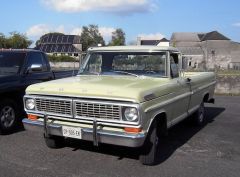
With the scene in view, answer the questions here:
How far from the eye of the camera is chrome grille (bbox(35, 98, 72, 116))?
5668 millimetres

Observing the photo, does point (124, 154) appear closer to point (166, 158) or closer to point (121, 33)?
point (166, 158)

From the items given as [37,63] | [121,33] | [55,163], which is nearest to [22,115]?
[37,63]

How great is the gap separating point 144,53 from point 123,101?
2.03m

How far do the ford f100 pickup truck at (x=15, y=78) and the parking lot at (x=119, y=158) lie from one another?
0.39 m

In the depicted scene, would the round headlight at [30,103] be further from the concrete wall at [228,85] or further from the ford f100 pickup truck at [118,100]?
the concrete wall at [228,85]

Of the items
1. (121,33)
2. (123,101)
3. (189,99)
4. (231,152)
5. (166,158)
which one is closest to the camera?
(123,101)

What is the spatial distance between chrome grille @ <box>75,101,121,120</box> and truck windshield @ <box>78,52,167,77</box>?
157 cm

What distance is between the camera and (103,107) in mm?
5336

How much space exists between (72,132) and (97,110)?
583 millimetres

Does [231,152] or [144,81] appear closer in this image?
[144,81]

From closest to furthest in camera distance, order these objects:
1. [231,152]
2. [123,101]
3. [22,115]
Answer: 1. [123,101]
2. [231,152]
3. [22,115]

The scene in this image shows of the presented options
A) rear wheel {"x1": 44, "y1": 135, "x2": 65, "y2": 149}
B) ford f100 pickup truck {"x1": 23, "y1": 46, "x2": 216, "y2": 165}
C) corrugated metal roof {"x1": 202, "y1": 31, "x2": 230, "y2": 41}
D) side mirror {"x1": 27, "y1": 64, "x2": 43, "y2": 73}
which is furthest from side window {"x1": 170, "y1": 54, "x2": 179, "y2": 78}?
corrugated metal roof {"x1": 202, "y1": 31, "x2": 230, "y2": 41}

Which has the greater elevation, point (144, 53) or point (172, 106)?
point (144, 53)

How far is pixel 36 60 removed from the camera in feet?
29.0
